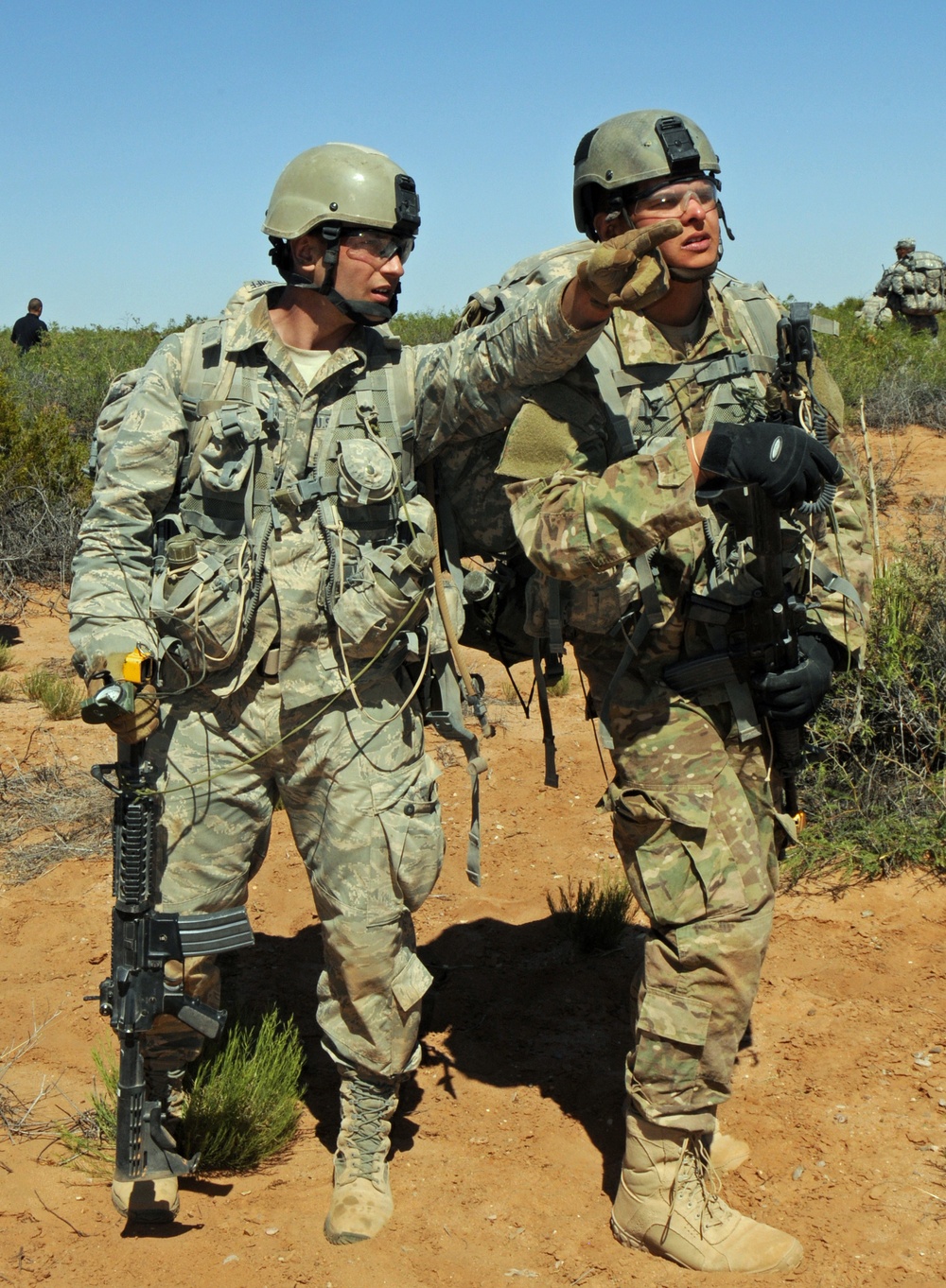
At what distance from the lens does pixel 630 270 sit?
2.92 metres

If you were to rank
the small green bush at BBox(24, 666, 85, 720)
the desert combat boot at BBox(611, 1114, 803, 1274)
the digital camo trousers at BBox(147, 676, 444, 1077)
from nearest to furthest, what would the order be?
the desert combat boot at BBox(611, 1114, 803, 1274)
the digital camo trousers at BBox(147, 676, 444, 1077)
the small green bush at BBox(24, 666, 85, 720)

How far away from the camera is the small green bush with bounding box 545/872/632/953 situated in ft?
16.9

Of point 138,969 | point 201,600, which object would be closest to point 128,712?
point 201,600

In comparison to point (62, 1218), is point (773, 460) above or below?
above

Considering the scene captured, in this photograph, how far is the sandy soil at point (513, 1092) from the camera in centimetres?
336

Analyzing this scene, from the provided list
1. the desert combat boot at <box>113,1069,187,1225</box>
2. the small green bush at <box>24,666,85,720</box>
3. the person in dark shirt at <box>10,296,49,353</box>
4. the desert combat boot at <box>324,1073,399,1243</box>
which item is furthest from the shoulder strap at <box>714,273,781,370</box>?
the person in dark shirt at <box>10,296,49,353</box>

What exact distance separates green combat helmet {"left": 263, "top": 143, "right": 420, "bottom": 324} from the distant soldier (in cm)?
1495

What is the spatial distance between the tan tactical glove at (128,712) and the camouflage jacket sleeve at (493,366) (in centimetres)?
104

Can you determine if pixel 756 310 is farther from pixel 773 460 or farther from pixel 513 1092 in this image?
pixel 513 1092

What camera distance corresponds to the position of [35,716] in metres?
7.74

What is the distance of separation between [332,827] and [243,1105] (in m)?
0.92

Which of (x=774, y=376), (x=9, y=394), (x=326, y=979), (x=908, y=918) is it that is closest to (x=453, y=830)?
(x=908, y=918)

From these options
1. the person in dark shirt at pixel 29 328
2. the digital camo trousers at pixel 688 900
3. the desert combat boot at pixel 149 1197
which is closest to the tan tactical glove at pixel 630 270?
the digital camo trousers at pixel 688 900

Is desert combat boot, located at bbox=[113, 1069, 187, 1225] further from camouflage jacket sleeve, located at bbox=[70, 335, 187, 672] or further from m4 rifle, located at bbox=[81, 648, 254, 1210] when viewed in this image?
camouflage jacket sleeve, located at bbox=[70, 335, 187, 672]
